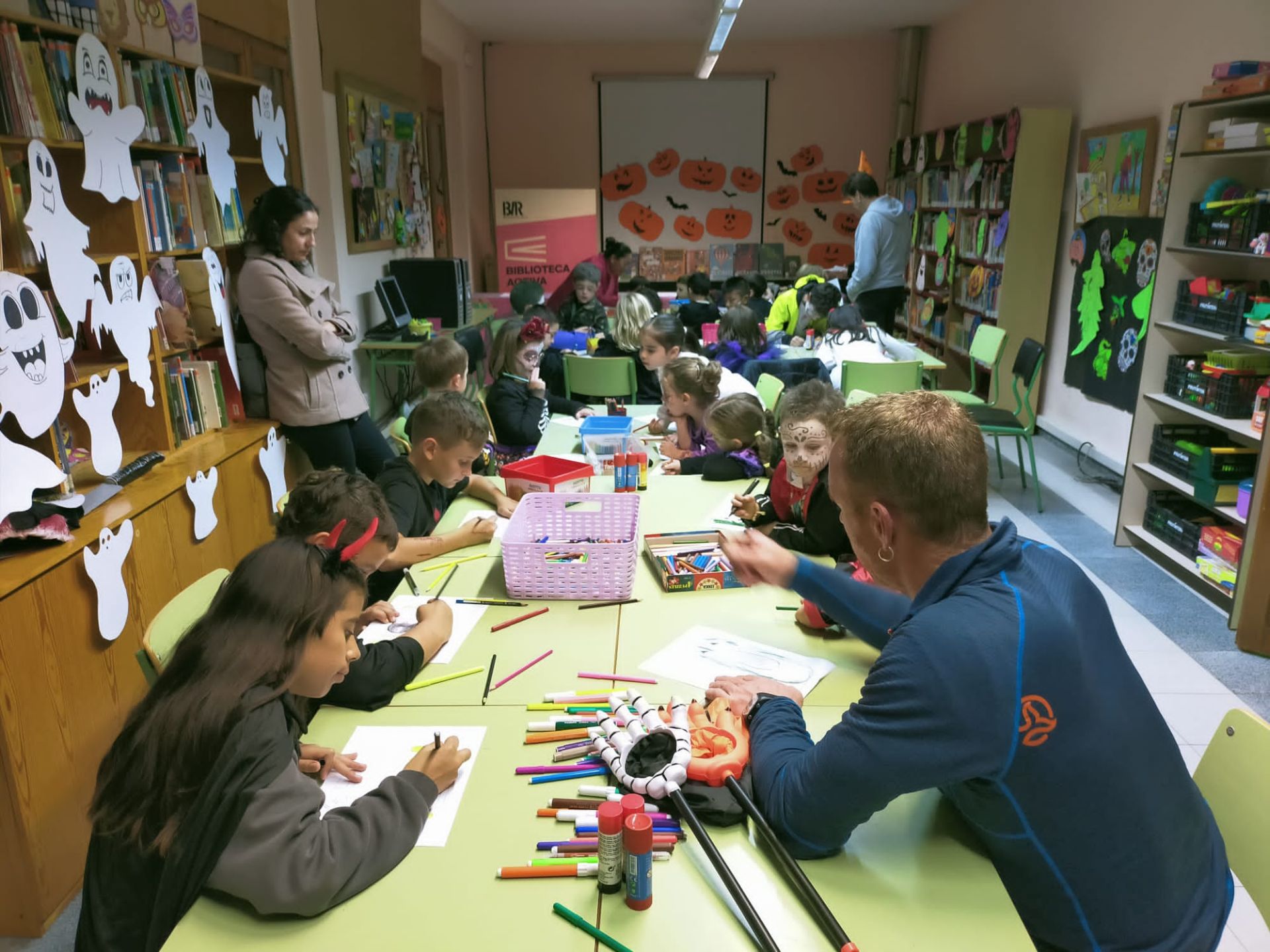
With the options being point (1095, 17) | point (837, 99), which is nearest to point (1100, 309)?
point (1095, 17)

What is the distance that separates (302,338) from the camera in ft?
11.7

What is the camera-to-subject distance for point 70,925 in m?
2.14

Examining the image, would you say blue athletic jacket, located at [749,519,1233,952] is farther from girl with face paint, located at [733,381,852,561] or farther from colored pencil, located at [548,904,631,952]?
girl with face paint, located at [733,381,852,561]

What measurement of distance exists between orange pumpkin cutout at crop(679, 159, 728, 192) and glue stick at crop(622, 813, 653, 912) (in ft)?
29.9

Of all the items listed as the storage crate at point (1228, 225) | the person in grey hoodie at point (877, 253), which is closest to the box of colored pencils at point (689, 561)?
the storage crate at point (1228, 225)

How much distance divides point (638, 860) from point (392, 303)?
5.22 m

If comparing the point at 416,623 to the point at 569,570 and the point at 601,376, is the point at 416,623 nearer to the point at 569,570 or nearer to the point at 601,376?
the point at 569,570

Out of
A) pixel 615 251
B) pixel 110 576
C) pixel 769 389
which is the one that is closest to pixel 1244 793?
pixel 110 576

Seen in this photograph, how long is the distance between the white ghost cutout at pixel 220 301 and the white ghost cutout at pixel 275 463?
0.28 m

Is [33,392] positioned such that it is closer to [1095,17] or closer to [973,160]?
[1095,17]

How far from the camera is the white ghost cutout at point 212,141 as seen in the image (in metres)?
3.39

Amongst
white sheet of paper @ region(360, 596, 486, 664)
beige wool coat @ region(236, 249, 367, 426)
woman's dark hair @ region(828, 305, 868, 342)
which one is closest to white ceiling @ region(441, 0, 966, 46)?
woman's dark hair @ region(828, 305, 868, 342)

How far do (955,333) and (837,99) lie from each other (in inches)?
130

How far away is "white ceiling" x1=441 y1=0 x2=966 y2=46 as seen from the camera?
7.32m
